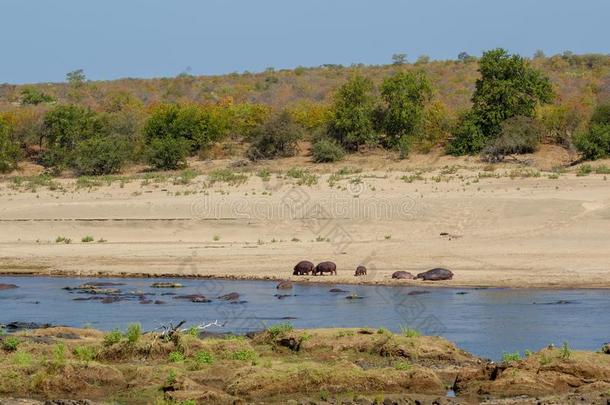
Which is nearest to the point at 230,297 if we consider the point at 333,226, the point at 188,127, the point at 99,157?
the point at 333,226

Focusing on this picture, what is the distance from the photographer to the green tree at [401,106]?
48.5 metres

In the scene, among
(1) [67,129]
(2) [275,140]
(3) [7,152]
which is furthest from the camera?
(1) [67,129]

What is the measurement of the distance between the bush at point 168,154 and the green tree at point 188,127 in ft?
5.07

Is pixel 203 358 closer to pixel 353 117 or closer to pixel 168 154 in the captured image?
pixel 168 154

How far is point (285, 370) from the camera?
14984 millimetres

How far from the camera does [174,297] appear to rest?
24406mm

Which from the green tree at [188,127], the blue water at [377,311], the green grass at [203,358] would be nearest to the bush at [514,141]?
the green tree at [188,127]

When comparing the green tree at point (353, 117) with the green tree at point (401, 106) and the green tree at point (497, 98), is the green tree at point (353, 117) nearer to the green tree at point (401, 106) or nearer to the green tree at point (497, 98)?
the green tree at point (401, 106)

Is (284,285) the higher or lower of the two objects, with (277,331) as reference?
lower

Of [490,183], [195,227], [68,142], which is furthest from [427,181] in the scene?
[68,142]

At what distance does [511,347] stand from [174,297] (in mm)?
8730

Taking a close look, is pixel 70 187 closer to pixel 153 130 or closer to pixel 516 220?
pixel 153 130

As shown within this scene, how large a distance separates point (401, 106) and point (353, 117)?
2.06 meters

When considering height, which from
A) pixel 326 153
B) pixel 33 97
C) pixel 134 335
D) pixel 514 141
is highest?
pixel 33 97
